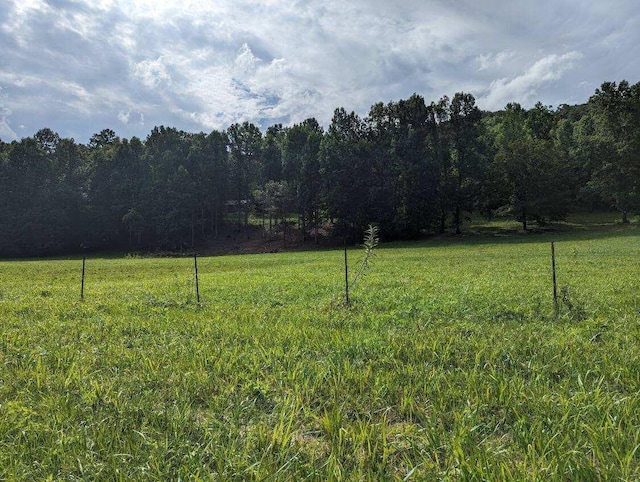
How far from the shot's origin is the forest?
4612cm

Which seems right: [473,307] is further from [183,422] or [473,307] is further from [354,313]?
[183,422]

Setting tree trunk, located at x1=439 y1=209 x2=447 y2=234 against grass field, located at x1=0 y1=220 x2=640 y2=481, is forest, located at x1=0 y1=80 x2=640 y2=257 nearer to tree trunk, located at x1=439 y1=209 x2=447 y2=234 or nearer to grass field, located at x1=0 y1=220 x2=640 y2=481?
tree trunk, located at x1=439 y1=209 x2=447 y2=234

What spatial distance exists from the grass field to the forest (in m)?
39.7

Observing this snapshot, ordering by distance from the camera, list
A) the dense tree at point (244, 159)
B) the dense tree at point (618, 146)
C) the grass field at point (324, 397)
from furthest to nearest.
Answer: the dense tree at point (244, 159) < the dense tree at point (618, 146) < the grass field at point (324, 397)

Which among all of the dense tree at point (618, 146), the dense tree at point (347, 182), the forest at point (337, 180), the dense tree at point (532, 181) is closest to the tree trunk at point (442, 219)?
the forest at point (337, 180)

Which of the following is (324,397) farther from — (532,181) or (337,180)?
(532,181)

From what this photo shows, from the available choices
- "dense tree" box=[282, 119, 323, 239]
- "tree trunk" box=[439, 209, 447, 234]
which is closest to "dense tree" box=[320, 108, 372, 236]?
"dense tree" box=[282, 119, 323, 239]

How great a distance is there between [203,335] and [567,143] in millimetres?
74018

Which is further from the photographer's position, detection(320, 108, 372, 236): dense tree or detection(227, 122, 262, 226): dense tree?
detection(227, 122, 262, 226): dense tree

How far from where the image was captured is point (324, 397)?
3.70 metres

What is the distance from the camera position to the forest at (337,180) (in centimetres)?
4612

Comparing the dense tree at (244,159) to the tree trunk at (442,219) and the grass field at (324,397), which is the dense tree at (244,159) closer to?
the tree trunk at (442,219)

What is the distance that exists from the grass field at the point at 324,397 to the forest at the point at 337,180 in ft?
130

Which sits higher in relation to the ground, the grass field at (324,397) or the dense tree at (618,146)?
the dense tree at (618,146)
